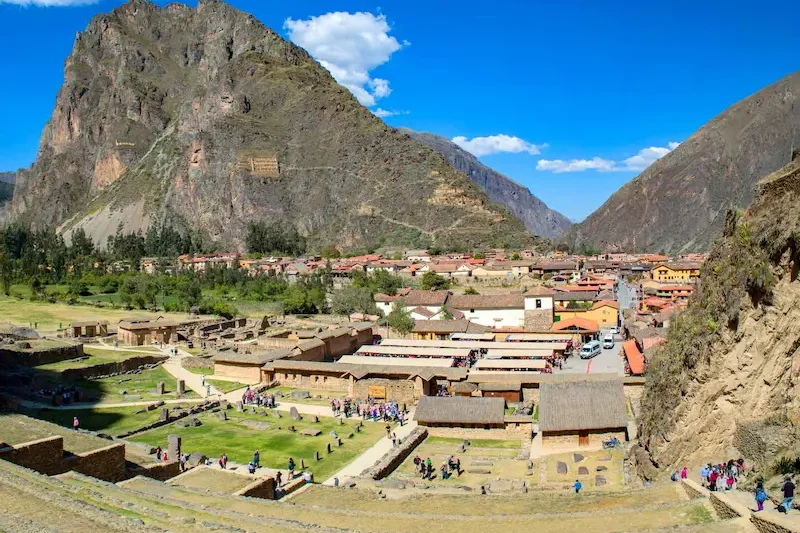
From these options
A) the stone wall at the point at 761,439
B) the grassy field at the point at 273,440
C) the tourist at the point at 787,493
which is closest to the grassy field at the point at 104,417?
the grassy field at the point at 273,440

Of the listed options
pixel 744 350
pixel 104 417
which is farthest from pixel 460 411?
pixel 104 417

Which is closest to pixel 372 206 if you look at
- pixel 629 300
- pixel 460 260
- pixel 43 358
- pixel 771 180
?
pixel 460 260

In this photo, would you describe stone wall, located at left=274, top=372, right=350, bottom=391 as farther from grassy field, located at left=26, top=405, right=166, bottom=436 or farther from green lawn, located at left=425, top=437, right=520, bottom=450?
green lawn, located at left=425, top=437, right=520, bottom=450

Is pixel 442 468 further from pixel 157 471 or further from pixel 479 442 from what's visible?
pixel 157 471

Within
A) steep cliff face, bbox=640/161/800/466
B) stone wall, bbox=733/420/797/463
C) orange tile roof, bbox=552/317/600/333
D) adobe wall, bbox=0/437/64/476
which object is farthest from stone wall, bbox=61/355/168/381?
stone wall, bbox=733/420/797/463

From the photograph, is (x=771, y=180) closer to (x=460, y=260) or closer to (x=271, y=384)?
(x=271, y=384)
